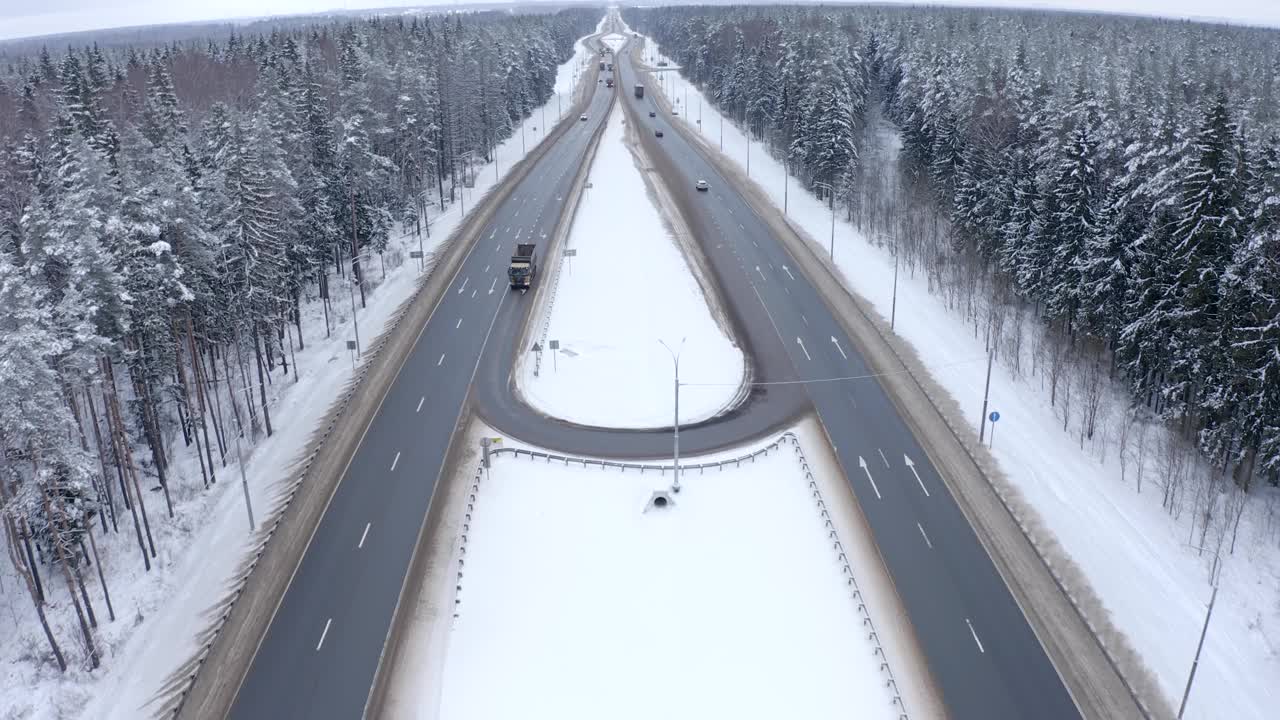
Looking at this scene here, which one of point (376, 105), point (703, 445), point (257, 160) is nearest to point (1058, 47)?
point (376, 105)

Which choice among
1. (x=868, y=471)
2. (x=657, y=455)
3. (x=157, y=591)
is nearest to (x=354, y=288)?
(x=657, y=455)

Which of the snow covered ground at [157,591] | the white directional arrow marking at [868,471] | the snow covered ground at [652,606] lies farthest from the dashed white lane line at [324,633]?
the white directional arrow marking at [868,471]

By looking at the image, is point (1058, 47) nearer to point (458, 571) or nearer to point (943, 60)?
point (943, 60)

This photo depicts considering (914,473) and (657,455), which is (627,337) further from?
(914,473)

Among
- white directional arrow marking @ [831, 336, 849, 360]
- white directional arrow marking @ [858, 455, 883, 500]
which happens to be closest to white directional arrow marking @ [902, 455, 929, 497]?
white directional arrow marking @ [858, 455, 883, 500]

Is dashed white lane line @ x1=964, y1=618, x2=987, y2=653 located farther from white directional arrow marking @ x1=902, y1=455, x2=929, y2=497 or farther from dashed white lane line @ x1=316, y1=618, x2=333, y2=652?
dashed white lane line @ x1=316, y1=618, x2=333, y2=652

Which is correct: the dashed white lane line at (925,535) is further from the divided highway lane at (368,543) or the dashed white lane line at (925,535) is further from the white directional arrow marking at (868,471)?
the divided highway lane at (368,543)
